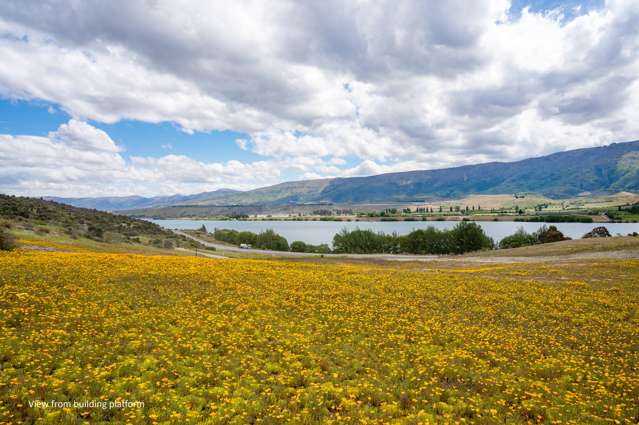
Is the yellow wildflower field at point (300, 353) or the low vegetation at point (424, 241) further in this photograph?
the low vegetation at point (424, 241)

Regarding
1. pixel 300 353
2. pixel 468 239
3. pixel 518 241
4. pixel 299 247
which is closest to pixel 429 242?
pixel 468 239

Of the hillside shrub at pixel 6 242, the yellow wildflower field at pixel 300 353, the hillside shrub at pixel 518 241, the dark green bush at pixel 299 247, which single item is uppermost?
the hillside shrub at pixel 6 242

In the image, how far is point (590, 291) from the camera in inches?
1016

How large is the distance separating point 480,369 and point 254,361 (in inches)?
322

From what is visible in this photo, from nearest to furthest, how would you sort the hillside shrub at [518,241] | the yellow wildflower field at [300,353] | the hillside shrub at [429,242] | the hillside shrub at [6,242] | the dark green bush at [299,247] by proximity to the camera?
the yellow wildflower field at [300,353] < the hillside shrub at [6,242] < the hillside shrub at [518,241] < the hillside shrub at [429,242] < the dark green bush at [299,247]

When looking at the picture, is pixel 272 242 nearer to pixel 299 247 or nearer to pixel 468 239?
pixel 299 247

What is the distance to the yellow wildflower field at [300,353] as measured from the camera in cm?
952

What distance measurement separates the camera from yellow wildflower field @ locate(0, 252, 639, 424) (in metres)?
9.52

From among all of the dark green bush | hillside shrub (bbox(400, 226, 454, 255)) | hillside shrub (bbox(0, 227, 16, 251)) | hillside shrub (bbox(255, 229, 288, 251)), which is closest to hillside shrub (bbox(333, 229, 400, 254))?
hillside shrub (bbox(400, 226, 454, 255))

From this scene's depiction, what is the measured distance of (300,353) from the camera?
13578 millimetres

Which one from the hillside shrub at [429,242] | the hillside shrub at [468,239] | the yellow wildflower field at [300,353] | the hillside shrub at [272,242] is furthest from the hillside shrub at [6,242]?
the hillside shrub at [272,242]

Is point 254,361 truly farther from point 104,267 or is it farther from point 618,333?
point 104,267

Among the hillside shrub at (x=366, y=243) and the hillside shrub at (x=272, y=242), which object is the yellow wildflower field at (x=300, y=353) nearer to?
the hillside shrub at (x=366, y=243)

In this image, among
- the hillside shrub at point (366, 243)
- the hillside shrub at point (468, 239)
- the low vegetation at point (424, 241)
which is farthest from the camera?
the hillside shrub at point (366, 243)
